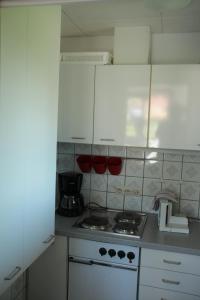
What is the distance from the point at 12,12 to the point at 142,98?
1.13m

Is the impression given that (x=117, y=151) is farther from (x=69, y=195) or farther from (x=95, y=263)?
(x=95, y=263)

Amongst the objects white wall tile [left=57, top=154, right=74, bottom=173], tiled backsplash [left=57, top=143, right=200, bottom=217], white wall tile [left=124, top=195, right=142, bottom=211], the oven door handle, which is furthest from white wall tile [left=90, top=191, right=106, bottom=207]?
the oven door handle

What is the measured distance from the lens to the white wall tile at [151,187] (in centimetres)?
245

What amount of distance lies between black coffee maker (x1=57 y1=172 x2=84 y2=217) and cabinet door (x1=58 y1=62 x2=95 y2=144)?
31 centimetres

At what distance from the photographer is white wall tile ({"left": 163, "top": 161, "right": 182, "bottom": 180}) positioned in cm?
240

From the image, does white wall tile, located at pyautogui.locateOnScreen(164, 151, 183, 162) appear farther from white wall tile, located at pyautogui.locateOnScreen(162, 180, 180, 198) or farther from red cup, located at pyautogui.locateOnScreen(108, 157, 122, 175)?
red cup, located at pyautogui.locateOnScreen(108, 157, 122, 175)

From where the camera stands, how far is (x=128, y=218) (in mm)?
2348

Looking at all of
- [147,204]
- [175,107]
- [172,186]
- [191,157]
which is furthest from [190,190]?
[175,107]

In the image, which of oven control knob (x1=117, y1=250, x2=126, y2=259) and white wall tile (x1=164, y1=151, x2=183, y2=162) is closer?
oven control knob (x1=117, y1=250, x2=126, y2=259)

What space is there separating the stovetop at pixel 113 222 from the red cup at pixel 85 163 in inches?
14.1

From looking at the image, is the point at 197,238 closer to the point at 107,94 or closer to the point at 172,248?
the point at 172,248

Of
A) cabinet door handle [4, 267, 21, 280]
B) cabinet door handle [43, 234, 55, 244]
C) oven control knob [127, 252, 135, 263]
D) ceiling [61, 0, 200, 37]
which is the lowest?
oven control knob [127, 252, 135, 263]

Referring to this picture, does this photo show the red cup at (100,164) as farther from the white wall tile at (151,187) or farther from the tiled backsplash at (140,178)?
the white wall tile at (151,187)

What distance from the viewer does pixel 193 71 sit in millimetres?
2041
